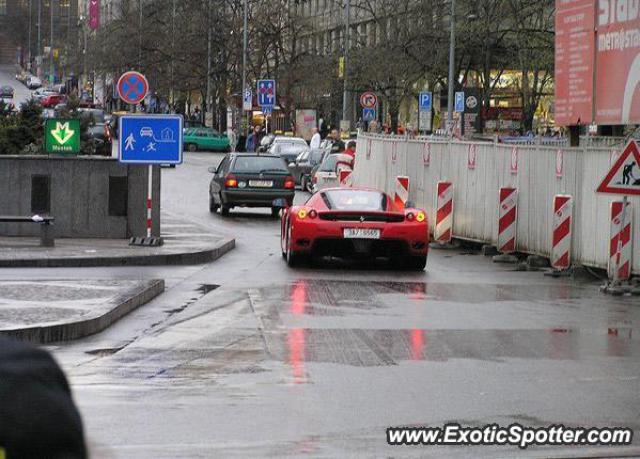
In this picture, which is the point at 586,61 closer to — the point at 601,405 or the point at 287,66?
the point at 601,405

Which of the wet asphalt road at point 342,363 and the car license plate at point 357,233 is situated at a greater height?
the car license plate at point 357,233

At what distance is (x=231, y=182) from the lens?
36438 millimetres

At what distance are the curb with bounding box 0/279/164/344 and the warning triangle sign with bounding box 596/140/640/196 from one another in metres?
6.17

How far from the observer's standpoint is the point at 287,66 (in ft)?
297

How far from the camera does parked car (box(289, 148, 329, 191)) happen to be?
50812 mm

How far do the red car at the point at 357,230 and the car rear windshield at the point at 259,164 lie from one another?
15179 millimetres

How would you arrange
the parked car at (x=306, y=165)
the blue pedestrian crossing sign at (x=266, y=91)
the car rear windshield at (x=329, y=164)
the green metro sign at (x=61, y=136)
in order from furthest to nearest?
1. the blue pedestrian crossing sign at (x=266, y=91)
2. the parked car at (x=306, y=165)
3. the car rear windshield at (x=329, y=164)
4. the green metro sign at (x=61, y=136)

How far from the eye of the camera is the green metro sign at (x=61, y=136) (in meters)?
26.2

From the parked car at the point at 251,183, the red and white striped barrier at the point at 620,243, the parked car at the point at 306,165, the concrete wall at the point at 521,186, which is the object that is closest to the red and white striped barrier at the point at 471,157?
the concrete wall at the point at 521,186

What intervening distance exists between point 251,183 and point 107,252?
47.1ft

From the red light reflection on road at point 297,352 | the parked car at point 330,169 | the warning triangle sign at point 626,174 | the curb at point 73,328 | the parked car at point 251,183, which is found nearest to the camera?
the red light reflection on road at point 297,352

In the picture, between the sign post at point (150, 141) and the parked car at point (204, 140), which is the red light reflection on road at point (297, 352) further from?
the parked car at point (204, 140)

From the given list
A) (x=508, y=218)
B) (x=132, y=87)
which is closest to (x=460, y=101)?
(x=132, y=87)

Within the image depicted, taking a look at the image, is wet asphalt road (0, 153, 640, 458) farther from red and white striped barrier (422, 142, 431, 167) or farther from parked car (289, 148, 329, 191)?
parked car (289, 148, 329, 191)
